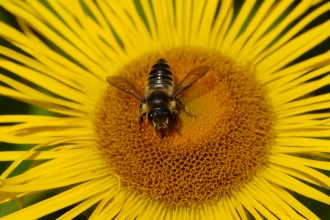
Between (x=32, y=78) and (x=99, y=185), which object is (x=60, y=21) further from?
(x=99, y=185)

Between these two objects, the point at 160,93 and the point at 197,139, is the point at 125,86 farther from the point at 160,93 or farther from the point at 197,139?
the point at 197,139

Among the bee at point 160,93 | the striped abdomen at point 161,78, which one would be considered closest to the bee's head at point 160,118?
the bee at point 160,93

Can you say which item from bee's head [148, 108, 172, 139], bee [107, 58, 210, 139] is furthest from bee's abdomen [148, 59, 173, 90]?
bee's head [148, 108, 172, 139]

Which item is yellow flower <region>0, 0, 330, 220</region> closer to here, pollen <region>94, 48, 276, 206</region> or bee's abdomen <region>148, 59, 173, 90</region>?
pollen <region>94, 48, 276, 206</region>

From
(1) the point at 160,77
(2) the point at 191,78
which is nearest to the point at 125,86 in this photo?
(1) the point at 160,77

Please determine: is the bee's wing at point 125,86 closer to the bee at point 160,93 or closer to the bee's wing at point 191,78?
the bee at point 160,93
